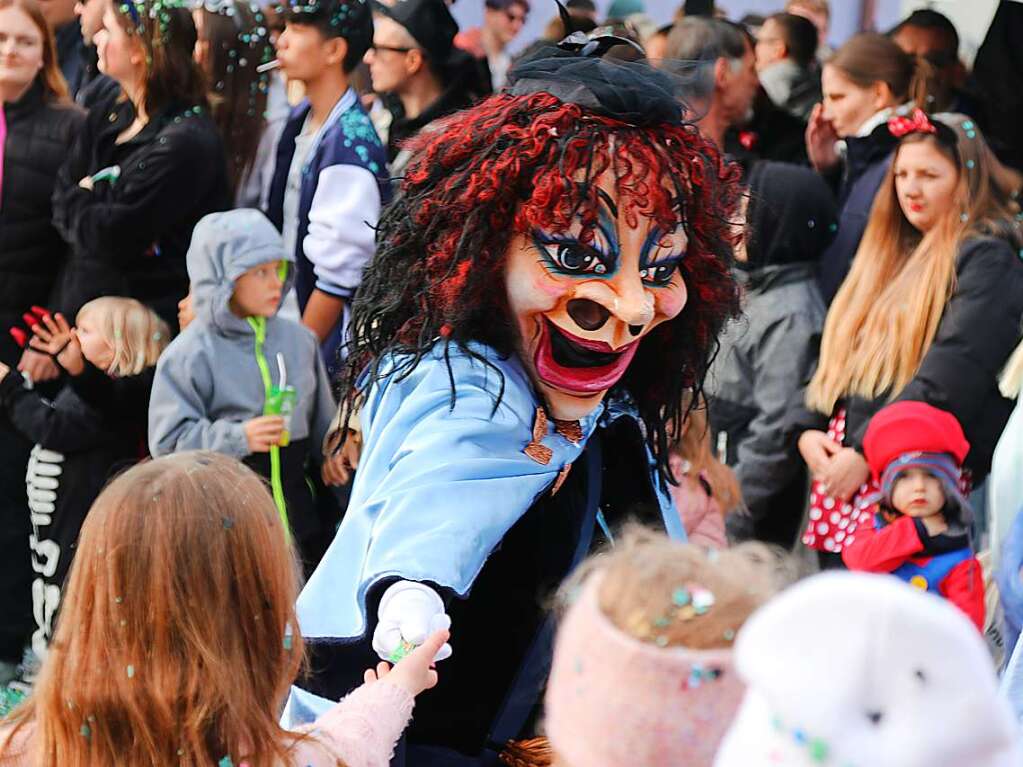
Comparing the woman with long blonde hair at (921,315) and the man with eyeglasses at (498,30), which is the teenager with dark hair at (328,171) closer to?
the woman with long blonde hair at (921,315)

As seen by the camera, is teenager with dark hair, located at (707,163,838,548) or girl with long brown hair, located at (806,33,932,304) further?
girl with long brown hair, located at (806,33,932,304)

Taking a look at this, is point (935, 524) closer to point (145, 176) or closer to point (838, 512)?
point (838, 512)

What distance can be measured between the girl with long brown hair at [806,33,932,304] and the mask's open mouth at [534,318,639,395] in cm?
203

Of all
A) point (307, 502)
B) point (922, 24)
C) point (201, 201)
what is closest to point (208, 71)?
point (201, 201)

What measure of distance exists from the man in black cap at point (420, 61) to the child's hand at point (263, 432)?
1.47 meters

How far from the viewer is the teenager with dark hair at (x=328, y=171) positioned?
4402 mm

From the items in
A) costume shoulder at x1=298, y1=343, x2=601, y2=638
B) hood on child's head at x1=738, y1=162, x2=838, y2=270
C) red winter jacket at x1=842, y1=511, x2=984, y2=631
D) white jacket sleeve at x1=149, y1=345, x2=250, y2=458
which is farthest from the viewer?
hood on child's head at x1=738, y1=162, x2=838, y2=270

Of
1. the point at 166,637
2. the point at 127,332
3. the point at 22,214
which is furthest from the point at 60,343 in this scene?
the point at 166,637

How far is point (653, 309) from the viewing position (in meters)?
2.77

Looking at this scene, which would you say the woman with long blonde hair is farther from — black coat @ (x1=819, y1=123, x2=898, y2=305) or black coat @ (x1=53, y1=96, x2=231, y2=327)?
black coat @ (x1=53, y1=96, x2=231, y2=327)

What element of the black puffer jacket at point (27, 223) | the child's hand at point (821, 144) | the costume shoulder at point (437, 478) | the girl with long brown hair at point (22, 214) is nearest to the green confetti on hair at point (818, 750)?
the costume shoulder at point (437, 478)

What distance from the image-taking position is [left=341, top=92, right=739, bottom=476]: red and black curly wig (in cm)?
269

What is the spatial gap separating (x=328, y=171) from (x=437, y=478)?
2.04 meters

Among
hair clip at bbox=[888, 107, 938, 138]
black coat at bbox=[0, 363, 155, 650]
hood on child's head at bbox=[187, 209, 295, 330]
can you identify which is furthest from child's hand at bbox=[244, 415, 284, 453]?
hair clip at bbox=[888, 107, 938, 138]
